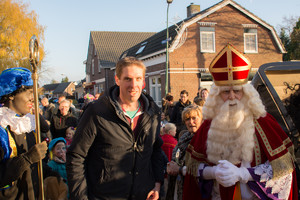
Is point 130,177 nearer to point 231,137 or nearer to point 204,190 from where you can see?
point 204,190

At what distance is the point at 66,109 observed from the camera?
6.13 meters

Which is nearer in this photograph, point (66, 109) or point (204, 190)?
point (204, 190)

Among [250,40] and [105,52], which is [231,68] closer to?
[250,40]

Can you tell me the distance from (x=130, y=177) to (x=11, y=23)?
22.7 metres

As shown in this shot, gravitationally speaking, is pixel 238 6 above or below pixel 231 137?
above

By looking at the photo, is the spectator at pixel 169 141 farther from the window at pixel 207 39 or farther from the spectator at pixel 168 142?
the window at pixel 207 39

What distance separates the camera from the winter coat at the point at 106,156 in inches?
86.6

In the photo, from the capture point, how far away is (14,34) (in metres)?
21.2

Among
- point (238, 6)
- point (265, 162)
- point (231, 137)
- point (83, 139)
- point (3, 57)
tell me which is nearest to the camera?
point (83, 139)

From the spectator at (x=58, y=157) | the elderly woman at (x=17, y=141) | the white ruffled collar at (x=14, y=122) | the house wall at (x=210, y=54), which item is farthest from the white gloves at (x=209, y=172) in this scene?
the house wall at (x=210, y=54)

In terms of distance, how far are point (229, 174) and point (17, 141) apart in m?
1.92

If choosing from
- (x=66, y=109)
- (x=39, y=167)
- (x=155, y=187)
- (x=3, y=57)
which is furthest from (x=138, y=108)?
(x=3, y=57)

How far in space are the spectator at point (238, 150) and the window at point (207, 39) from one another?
16846 mm

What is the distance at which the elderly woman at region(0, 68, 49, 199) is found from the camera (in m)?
2.38
